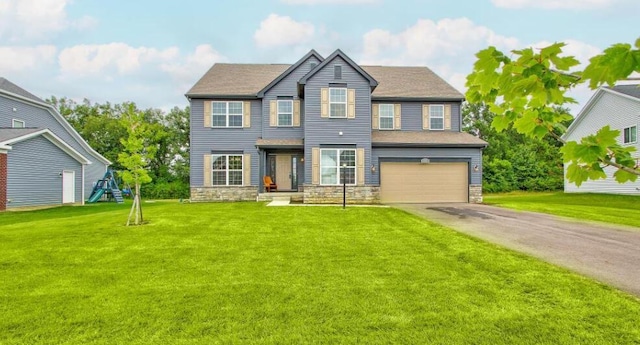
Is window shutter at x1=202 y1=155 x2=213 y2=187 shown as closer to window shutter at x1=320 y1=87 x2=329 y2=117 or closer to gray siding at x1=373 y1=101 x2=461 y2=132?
window shutter at x1=320 y1=87 x2=329 y2=117

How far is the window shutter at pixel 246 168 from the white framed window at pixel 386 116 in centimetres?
740

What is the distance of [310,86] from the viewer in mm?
15688

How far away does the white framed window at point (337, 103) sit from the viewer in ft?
51.6

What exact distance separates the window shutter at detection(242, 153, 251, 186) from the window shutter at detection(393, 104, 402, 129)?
26.9 ft

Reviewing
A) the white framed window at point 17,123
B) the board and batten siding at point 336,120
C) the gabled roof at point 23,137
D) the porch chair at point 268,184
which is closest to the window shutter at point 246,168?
the porch chair at point 268,184

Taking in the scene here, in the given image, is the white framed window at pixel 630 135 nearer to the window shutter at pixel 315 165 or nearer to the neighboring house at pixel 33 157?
the window shutter at pixel 315 165

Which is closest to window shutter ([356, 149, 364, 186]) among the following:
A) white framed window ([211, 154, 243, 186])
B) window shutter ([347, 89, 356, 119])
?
window shutter ([347, 89, 356, 119])

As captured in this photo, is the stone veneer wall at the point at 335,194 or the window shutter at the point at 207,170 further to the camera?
the window shutter at the point at 207,170

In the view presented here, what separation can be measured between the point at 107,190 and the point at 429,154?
20.6m

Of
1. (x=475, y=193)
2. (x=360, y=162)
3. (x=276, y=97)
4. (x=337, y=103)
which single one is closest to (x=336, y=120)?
(x=337, y=103)

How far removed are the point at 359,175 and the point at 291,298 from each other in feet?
39.8

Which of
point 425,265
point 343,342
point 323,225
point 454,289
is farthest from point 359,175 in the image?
point 343,342

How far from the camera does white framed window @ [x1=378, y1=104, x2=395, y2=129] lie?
1802cm

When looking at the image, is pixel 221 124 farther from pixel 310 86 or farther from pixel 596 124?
pixel 596 124
